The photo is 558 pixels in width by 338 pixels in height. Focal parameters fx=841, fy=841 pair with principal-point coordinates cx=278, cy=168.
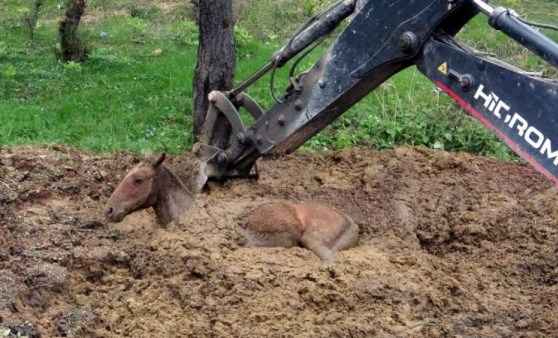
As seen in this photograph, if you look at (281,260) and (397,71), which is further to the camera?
(281,260)

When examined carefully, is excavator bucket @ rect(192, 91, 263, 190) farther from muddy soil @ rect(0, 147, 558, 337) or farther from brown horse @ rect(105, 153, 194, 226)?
brown horse @ rect(105, 153, 194, 226)

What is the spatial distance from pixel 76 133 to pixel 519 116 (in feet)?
22.7

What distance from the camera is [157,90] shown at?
12.8m

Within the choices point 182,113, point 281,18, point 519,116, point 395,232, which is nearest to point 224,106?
point 395,232

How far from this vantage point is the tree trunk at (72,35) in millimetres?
14039

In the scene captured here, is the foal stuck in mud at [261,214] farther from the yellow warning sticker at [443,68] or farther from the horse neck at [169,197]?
the yellow warning sticker at [443,68]

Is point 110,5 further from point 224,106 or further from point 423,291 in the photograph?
point 423,291

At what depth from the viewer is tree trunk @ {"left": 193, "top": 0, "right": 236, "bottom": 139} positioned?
Result: 10.0 meters

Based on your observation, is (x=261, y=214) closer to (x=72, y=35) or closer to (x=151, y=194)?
(x=151, y=194)

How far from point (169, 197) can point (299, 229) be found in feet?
3.99

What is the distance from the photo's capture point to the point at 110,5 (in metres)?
20.6

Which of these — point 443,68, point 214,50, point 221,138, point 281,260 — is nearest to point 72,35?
point 214,50

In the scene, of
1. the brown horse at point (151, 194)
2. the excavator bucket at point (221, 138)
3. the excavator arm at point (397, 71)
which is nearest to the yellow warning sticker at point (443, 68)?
the excavator arm at point (397, 71)

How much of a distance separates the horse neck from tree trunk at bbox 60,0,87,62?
24.0 feet
